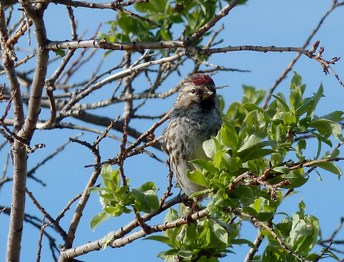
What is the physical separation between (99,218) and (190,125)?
1835 mm

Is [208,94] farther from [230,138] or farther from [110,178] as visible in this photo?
[230,138]

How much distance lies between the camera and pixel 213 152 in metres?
3.92

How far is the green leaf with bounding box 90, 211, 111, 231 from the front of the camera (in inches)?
163

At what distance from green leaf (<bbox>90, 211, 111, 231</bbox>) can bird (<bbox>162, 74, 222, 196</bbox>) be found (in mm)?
1399

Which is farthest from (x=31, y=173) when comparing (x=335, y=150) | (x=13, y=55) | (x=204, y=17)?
(x=335, y=150)

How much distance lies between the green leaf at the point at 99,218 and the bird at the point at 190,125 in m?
1.40

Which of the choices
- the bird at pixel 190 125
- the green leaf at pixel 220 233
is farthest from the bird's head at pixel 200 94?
the green leaf at pixel 220 233

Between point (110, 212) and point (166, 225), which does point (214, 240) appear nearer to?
point (166, 225)

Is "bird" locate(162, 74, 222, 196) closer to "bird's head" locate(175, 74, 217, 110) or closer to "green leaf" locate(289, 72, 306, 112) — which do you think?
"bird's head" locate(175, 74, 217, 110)

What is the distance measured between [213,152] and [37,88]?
42.2 inches

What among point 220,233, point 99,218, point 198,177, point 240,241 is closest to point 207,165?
point 198,177

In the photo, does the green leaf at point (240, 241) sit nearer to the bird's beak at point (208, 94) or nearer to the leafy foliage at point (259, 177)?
the leafy foliage at point (259, 177)

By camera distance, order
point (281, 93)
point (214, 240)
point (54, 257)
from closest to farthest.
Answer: point (214, 240), point (281, 93), point (54, 257)

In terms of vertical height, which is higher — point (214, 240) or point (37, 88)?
point (37, 88)
